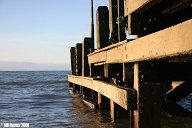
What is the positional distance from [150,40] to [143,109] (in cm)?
89

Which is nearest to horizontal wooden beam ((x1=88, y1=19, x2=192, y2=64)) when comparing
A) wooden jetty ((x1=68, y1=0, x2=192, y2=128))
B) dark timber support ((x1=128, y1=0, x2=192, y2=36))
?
wooden jetty ((x1=68, y1=0, x2=192, y2=128))

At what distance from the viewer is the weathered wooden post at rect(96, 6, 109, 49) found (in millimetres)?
7215

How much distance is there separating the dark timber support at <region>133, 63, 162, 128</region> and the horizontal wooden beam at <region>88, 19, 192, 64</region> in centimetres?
24

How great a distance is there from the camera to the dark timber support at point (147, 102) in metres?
3.28

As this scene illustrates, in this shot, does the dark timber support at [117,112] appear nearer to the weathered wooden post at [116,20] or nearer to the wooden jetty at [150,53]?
the wooden jetty at [150,53]

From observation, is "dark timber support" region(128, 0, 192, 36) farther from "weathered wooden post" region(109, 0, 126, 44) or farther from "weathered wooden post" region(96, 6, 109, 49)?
"weathered wooden post" region(96, 6, 109, 49)

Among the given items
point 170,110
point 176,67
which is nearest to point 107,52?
point 176,67

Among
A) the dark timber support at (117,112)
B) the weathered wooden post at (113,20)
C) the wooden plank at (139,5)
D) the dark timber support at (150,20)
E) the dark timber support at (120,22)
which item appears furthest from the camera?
the weathered wooden post at (113,20)

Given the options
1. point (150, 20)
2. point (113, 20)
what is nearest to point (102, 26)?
point (113, 20)

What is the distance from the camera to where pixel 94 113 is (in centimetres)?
787

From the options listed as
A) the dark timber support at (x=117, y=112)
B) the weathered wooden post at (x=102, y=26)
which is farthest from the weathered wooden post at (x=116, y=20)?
the dark timber support at (x=117, y=112)

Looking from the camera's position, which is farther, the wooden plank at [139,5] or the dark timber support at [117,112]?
the dark timber support at [117,112]

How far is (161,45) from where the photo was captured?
2588 millimetres

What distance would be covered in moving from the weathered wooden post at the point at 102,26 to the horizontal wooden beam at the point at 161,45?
3.41 meters
